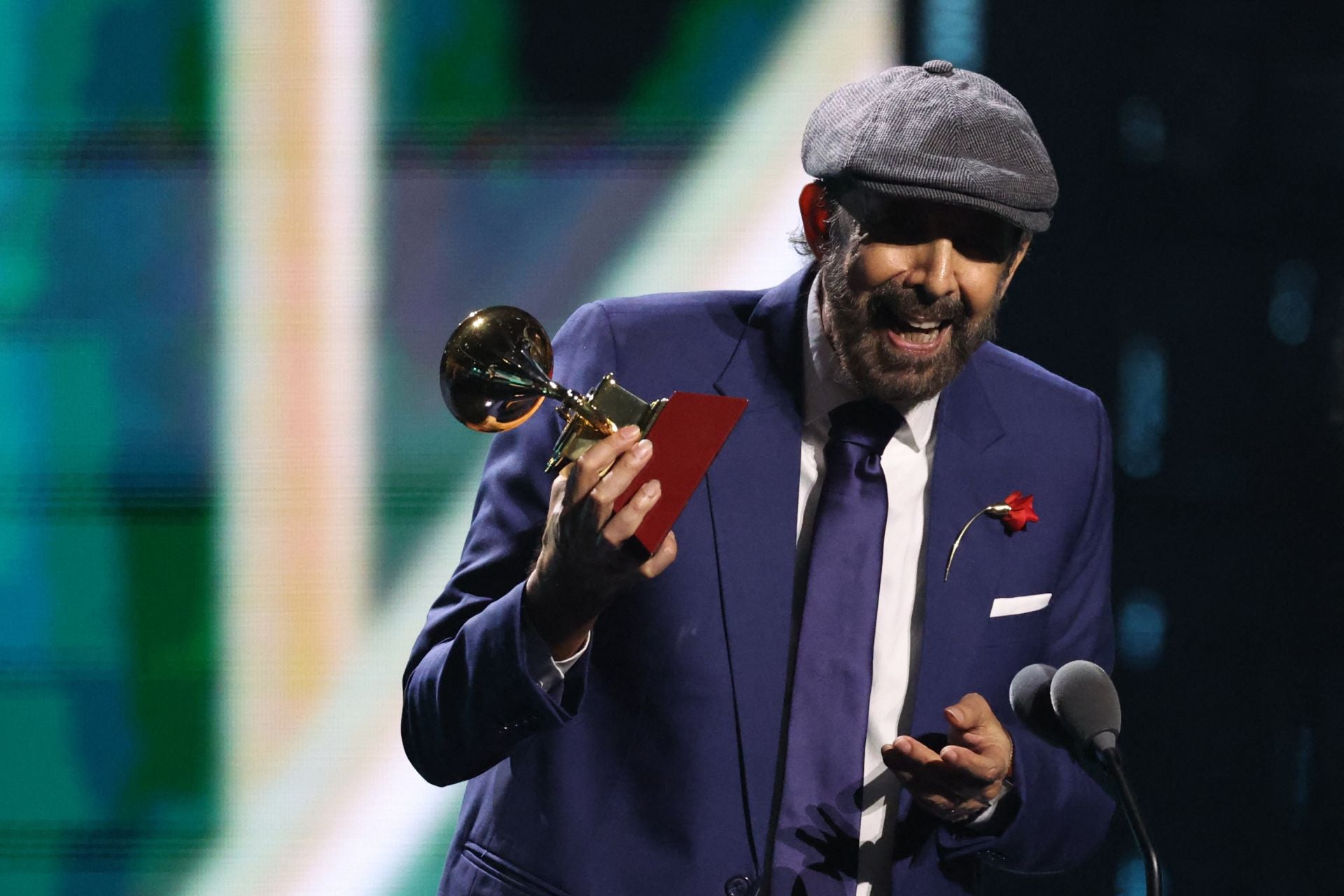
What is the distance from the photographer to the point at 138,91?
242 centimetres

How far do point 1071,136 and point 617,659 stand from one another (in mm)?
1336

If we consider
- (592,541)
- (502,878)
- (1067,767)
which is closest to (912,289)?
(592,541)

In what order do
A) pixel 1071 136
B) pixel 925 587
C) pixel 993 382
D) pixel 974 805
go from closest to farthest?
pixel 974 805
pixel 925 587
pixel 993 382
pixel 1071 136

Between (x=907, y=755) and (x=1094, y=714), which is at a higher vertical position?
(x=1094, y=714)

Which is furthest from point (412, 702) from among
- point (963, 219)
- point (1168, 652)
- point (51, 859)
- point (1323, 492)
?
point (1323, 492)

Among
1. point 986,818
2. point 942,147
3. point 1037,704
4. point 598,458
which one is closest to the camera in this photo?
point 598,458

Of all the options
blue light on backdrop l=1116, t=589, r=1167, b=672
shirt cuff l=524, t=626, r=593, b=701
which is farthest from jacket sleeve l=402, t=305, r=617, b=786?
blue light on backdrop l=1116, t=589, r=1167, b=672

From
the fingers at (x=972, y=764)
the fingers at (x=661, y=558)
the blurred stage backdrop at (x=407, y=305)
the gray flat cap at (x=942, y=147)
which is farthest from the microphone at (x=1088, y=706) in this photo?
the blurred stage backdrop at (x=407, y=305)

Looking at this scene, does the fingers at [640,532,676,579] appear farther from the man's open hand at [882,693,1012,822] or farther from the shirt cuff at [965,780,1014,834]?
the shirt cuff at [965,780,1014,834]

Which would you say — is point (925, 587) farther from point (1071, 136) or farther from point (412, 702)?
point (1071, 136)

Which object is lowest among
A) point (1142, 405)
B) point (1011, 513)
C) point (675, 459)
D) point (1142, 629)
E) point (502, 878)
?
point (1142, 629)

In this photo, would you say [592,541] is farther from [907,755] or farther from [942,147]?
[942,147]

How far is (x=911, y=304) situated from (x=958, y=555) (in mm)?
295

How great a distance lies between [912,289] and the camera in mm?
1552
